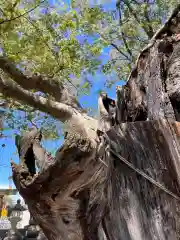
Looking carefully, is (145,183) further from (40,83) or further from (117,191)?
(40,83)

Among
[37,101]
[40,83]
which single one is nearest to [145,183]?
[37,101]

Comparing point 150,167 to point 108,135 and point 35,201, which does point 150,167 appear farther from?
point 35,201

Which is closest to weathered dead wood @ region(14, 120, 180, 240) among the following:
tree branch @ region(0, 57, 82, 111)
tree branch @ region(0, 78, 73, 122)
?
tree branch @ region(0, 78, 73, 122)

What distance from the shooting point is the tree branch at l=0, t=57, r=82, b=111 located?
4.32 meters

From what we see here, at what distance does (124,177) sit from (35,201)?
694 mm

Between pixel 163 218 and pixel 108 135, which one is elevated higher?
pixel 108 135

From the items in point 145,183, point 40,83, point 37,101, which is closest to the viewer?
point 145,183

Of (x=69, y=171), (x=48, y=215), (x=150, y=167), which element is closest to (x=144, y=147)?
(x=150, y=167)

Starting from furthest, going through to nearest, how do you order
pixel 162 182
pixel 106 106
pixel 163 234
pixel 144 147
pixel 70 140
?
pixel 106 106 < pixel 144 147 < pixel 162 182 < pixel 163 234 < pixel 70 140

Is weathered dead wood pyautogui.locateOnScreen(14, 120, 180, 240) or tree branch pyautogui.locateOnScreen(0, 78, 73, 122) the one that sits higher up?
tree branch pyautogui.locateOnScreen(0, 78, 73, 122)

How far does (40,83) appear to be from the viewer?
444 cm

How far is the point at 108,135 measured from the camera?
7.79 feet

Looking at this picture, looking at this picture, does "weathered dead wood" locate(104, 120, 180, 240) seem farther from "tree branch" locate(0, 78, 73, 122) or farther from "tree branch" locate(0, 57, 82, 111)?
"tree branch" locate(0, 57, 82, 111)

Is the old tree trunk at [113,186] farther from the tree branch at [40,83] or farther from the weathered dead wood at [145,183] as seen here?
the tree branch at [40,83]
